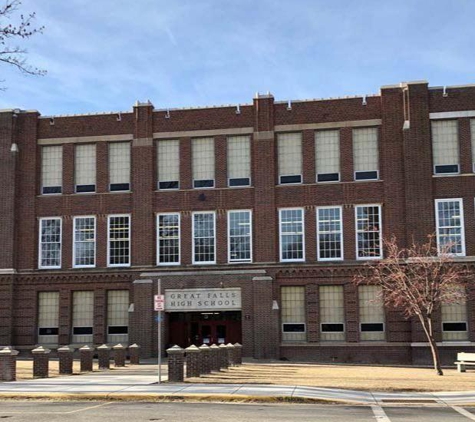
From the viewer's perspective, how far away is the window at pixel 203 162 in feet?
135

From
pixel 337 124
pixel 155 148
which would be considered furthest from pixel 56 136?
pixel 337 124

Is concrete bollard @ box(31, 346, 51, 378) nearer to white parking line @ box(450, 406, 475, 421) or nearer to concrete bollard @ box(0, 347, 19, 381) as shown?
concrete bollard @ box(0, 347, 19, 381)

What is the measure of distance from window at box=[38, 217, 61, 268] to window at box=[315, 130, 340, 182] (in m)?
15.5

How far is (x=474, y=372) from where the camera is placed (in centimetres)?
3023

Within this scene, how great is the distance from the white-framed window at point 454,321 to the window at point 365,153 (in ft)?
26.4

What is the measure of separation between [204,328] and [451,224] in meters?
14.8

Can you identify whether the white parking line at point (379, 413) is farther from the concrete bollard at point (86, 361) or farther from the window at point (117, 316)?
the window at point (117, 316)

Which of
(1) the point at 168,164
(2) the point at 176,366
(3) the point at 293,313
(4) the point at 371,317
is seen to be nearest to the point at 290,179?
(1) the point at 168,164

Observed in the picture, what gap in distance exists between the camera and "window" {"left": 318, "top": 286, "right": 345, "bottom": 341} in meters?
38.6

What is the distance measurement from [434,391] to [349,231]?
18.2 metres

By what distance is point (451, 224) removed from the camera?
124ft

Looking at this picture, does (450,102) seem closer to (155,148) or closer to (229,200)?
(229,200)

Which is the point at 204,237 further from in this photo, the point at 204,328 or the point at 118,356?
the point at 118,356

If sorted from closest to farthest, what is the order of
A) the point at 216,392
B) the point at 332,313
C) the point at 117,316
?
the point at 216,392 → the point at 332,313 → the point at 117,316
